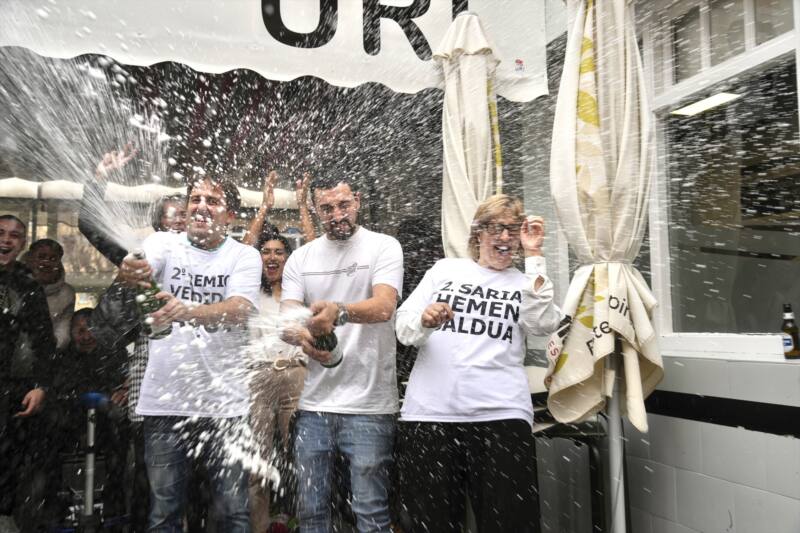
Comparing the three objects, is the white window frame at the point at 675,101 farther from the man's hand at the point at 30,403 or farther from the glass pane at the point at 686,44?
the man's hand at the point at 30,403

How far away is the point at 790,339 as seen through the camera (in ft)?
10.6

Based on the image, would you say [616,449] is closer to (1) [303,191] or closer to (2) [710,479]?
(2) [710,479]

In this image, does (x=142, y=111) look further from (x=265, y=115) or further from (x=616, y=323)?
(x=616, y=323)

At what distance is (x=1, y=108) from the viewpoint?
5348 mm

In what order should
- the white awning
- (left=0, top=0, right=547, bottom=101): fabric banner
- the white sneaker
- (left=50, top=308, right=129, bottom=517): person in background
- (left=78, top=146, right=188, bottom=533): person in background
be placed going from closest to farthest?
(left=78, top=146, right=188, bottom=533): person in background < (left=0, top=0, right=547, bottom=101): fabric banner < the white sneaker < (left=50, top=308, right=129, bottom=517): person in background < the white awning

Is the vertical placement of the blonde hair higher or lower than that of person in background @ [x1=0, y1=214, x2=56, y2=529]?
higher

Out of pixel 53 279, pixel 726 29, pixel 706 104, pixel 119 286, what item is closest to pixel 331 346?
pixel 119 286

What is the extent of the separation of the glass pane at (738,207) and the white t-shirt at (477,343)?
1327mm

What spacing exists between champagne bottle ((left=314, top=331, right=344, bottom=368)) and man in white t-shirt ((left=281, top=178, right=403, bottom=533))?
2 centimetres

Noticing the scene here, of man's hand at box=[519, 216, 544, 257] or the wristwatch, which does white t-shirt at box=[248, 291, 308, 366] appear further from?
man's hand at box=[519, 216, 544, 257]

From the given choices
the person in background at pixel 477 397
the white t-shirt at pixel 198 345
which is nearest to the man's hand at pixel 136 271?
the white t-shirt at pixel 198 345

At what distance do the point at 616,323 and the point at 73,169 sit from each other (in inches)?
205

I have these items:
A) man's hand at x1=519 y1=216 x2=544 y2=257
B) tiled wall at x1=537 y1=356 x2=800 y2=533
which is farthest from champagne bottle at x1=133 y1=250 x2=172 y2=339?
tiled wall at x1=537 y1=356 x2=800 y2=533

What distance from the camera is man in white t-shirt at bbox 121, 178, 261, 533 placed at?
347 centimetres
